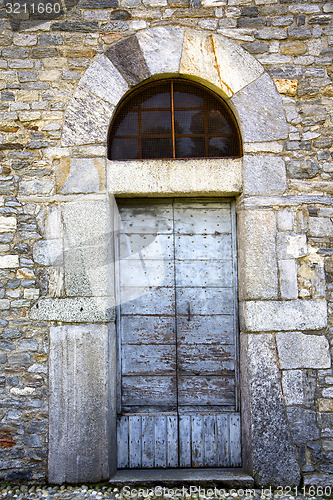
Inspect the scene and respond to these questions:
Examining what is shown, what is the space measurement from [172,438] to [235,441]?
50cm

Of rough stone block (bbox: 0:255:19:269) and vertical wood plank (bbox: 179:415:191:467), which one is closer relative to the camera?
rough stone block (bbox: 0:255:19:269)

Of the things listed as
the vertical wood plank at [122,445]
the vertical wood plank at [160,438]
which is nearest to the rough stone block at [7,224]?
the vertical wood plank at [122,445]

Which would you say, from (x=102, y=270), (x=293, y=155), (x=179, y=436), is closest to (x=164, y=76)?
(x=293, y=155)

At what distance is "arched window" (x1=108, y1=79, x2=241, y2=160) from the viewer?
3.33 metres

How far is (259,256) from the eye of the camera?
312cm

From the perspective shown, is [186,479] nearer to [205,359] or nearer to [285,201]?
[205,359]

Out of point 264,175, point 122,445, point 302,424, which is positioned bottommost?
point 122,445

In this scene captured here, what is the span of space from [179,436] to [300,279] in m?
1.55

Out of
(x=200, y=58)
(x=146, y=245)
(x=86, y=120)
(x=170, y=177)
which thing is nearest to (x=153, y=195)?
(x=170, y=177)

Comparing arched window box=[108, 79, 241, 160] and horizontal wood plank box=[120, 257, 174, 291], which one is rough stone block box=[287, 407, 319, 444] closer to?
horizontal wood plank box=[120, 257, 174, 291]

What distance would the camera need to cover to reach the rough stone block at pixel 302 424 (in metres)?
2.99

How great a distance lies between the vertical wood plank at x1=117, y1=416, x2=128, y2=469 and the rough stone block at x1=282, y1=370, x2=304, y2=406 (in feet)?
4.12

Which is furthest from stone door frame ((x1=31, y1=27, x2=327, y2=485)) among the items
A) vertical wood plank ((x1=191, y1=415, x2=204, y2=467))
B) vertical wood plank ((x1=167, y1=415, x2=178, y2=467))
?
vertical wood plank ((x1=167, y1=415, x2=178, y2=467))

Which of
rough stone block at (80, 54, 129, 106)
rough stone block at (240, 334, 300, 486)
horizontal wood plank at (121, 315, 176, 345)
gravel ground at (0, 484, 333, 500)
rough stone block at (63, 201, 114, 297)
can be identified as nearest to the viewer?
gravel ground at (0, 484, 333, 500)
